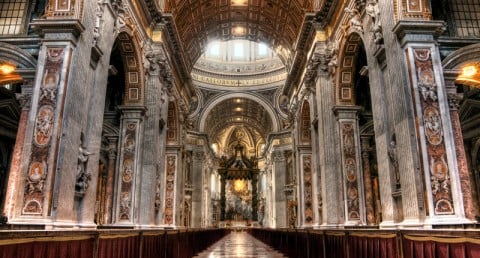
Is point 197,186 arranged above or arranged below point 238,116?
below

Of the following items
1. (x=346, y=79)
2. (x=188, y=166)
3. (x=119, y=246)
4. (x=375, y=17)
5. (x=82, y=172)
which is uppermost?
(x=375, y=17)

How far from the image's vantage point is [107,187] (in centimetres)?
1299

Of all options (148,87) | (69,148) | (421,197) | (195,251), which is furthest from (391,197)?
(148,87)

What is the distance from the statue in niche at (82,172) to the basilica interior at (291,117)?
4 centimetres

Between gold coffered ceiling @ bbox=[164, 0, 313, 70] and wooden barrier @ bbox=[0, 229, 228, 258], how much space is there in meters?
10.3

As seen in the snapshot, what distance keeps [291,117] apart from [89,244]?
17.2 meters

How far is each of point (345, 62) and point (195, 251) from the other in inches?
295

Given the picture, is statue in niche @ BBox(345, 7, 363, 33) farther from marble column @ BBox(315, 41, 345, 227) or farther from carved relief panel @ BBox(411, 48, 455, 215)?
carved relief panel @ BBox(411, 48, 455, 215)

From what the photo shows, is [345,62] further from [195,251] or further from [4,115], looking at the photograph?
[4,115]

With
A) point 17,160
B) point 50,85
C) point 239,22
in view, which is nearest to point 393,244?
point 50,85

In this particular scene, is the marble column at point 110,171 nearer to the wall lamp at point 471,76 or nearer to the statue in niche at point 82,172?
the statue in niche at point 82,172

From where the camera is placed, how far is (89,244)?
440cm

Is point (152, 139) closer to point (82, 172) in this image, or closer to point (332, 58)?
point (82, 172)

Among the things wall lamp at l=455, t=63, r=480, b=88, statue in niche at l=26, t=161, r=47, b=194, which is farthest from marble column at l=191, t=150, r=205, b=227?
wall lamp at l=455, t=63, r=480, b=88
